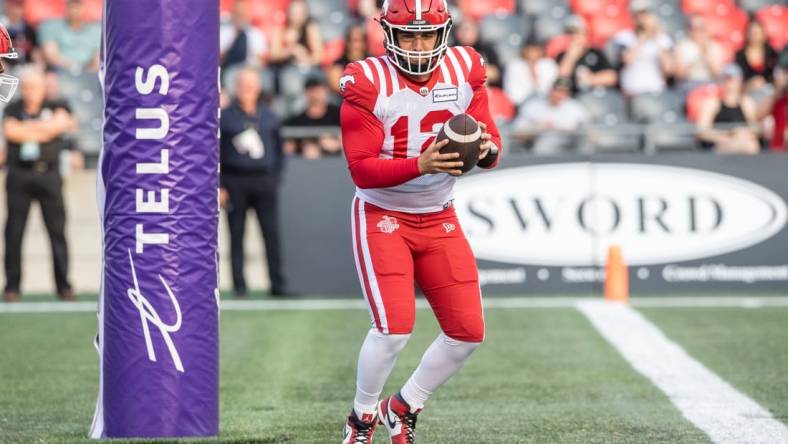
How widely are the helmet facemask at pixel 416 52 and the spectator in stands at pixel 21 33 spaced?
11645 millimetres

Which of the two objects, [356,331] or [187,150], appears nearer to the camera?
[187,150]

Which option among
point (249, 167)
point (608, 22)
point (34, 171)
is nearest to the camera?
point (34, 171)

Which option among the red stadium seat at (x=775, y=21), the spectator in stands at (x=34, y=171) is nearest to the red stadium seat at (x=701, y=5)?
the red stadium seat at (x=775, y=21)

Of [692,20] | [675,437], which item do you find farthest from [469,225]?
[675,437]

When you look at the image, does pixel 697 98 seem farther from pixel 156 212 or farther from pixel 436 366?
pixel 156 212

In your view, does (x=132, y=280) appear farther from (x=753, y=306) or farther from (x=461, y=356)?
(x=753, y=306)

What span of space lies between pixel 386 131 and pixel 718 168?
346 inches

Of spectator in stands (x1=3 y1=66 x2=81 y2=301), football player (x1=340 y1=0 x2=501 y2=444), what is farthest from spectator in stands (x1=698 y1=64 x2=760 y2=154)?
football player (x1=340 y1=0 x2=501 y2=444)

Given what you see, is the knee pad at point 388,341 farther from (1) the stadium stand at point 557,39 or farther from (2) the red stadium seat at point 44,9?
(2) the red stadium seat at point 44,9

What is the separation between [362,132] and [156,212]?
40.8 inches

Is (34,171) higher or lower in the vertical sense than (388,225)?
lower

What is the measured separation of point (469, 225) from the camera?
550 inches

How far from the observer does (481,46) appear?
16344 mm

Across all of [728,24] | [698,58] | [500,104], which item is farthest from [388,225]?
[728,24]
